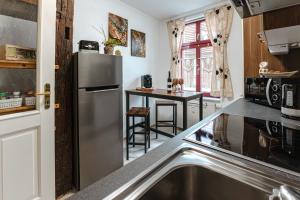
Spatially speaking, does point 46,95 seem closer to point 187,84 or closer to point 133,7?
point 133,7

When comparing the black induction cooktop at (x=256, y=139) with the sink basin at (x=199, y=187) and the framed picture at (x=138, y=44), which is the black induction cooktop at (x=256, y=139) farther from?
the framed picture at (x=138, y=44)

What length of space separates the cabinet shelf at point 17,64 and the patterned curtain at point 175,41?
10.4 feet

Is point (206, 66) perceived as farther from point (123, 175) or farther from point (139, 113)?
point (123, 175)

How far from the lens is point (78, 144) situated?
6.34 ft

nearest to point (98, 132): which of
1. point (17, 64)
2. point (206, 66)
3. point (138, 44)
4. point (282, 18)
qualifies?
point (17, 64)

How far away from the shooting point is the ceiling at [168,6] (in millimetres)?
3428

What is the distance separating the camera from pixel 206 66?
390cm

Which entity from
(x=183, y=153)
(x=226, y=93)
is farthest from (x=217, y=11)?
(x=183, y=153)

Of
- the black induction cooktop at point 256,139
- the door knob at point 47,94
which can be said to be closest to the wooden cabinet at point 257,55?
the black induction cooktop at point 256,139

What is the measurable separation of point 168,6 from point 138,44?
961 mm

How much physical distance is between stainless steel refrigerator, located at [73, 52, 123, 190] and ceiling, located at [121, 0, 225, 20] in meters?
1.80

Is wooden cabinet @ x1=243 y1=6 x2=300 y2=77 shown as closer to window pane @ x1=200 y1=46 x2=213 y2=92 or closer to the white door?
window pane @ x1=200 y1=46 x2=213 y2=92

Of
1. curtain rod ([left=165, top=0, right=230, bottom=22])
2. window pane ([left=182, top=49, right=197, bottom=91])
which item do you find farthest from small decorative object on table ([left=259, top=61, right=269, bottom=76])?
window pane ([left=182, top=49, right=197, bottom=91])

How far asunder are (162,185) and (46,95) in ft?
4.55
